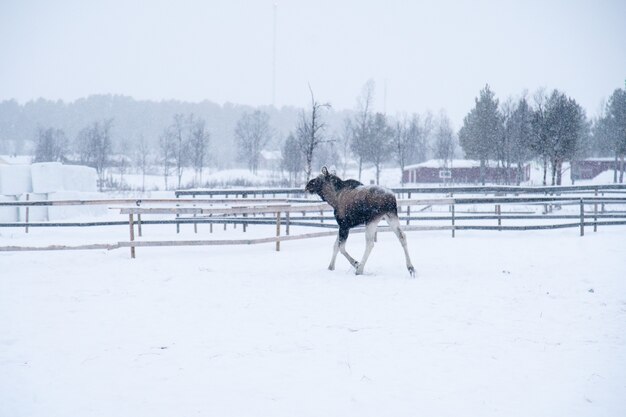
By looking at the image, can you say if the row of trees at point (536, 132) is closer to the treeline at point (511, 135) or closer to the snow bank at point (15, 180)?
the treeline at point (511, 135)

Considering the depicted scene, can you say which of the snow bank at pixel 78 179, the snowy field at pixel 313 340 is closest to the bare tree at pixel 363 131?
the snow bank at pixel 78 179

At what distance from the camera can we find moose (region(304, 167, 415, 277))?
755 centimetres

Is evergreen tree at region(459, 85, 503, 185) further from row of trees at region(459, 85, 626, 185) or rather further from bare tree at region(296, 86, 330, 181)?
bare tree at region(296, 86, 330, 181)

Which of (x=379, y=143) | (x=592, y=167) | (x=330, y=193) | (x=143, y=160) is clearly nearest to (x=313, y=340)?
(x=330, y=193)

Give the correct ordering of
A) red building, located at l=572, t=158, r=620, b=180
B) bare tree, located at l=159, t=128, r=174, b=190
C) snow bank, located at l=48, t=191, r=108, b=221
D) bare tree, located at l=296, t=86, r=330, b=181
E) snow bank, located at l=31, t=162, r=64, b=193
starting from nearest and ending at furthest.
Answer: snow bank, located at l=48, t=191, r=108, b=221, snow bank, located at l=31, t=162, r=64, b=193, bare tree, located at l=296, t=86, r=330, b=181, bare tree, located at l=159, t=128, r=174, b=190, red building, located at l=572, t=158, r=620, b=180

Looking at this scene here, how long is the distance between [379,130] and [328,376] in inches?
1857

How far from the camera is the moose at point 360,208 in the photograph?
7555 mm

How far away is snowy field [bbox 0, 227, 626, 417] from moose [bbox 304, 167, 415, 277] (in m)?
0.45

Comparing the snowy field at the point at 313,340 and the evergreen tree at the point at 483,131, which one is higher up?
A: the evergreen tree at the point at 483,131

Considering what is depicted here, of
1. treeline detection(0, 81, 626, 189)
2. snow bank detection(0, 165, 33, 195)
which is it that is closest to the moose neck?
treeline detection(0, 81, 626, 189)

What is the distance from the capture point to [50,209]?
20375 millimetres

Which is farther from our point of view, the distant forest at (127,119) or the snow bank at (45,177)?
the distant forest at (127,119)

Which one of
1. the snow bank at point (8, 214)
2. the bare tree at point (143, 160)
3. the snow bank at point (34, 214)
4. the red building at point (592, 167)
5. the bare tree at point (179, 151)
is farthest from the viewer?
the red building at point (592, 167)

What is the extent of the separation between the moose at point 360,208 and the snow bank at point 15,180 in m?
18.7
